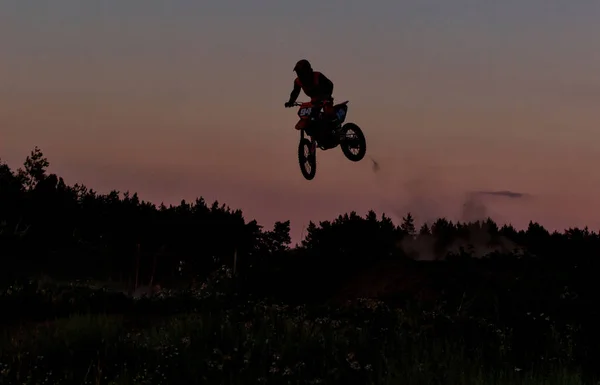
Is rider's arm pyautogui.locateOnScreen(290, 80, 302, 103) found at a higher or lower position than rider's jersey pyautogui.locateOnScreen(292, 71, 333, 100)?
lower

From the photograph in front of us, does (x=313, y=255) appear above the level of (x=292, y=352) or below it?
above

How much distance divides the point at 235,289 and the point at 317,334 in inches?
431

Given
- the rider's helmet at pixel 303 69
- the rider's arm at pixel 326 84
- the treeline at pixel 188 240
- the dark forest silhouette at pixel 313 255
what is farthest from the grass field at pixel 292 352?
the treeline at pixel 188 240

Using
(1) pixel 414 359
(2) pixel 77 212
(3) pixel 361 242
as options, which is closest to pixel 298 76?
(1) pixel 414 359

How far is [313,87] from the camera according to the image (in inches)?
595

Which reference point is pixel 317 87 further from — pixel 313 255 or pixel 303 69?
pixel 313 255

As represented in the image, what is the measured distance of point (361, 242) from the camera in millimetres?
38812

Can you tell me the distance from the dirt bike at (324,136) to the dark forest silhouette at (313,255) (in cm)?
376

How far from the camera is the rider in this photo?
47.6 feet

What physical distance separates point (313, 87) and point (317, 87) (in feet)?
0.33

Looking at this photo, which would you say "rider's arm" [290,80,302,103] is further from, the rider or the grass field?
the grass field

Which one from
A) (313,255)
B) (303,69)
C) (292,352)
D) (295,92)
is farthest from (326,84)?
(313,255)

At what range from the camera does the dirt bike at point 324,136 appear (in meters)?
15.4

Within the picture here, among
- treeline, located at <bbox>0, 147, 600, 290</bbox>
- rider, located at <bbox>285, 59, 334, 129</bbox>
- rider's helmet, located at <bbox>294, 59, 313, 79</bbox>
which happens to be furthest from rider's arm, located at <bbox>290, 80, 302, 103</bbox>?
treeline, located at <bbox>0, 147, 600, 290</bbox>
